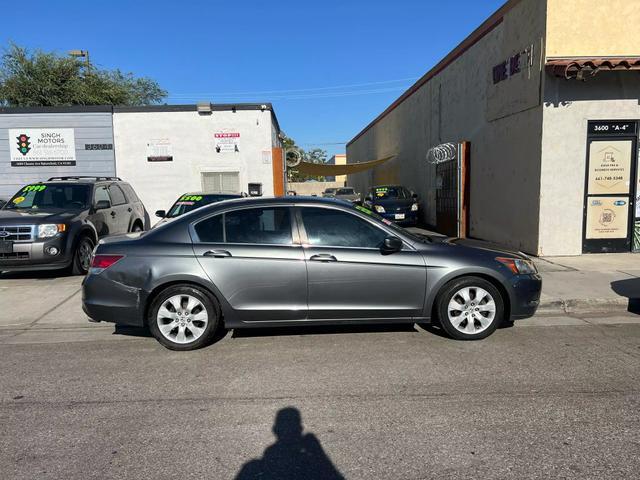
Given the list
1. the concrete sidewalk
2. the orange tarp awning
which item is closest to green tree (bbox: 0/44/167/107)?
the orange tarp awning

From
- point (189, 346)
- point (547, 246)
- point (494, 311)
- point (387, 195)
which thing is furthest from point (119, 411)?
point (387, 195)

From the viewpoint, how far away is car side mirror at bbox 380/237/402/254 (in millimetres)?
4992

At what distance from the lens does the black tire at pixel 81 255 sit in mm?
8891

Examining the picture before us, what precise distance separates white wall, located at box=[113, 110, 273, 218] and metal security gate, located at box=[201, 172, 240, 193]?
129mm

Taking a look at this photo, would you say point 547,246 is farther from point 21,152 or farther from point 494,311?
point 21,152

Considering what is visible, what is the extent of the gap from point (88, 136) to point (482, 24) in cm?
1180

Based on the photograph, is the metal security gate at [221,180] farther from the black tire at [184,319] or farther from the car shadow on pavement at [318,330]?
the black tire at [184,319]

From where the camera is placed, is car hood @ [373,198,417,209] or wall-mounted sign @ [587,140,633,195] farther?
car hood @ [373,198,417,209]

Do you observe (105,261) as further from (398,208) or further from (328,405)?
(398,208)

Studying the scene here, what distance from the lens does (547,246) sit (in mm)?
10047

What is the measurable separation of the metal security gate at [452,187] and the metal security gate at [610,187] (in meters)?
3.98

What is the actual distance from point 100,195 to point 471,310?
26.8 feet

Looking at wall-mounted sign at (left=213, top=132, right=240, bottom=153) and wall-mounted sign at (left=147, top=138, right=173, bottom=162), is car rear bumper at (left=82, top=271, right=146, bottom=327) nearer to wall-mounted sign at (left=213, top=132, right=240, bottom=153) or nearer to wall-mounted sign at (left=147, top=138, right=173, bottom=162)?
wall-mounted sign at (left=213, top=132, right=240, bottom=153)

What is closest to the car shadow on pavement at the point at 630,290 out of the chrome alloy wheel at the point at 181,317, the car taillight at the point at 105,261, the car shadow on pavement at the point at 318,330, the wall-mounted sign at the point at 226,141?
the car shadow on pavement at the point at 318,330
